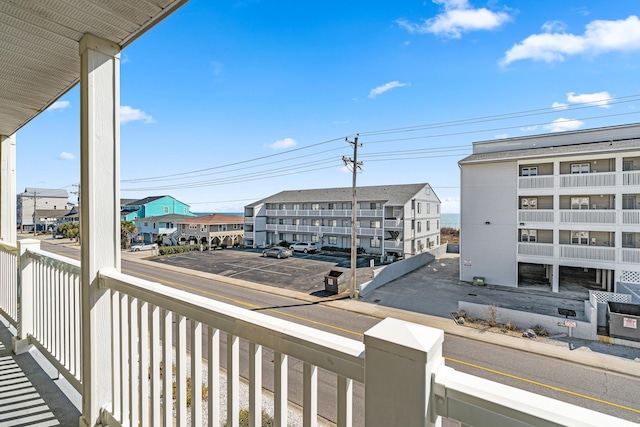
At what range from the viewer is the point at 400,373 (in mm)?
518

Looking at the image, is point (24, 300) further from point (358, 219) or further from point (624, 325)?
point (358, 219)

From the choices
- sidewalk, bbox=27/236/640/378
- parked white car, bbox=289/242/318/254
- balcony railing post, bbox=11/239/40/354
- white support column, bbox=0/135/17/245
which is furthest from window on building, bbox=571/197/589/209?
white support column, bbox=0/135/17/245

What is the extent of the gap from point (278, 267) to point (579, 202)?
13.3 meters

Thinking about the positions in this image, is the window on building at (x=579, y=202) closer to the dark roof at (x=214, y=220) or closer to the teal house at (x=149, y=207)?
the dark roof at (x=214, y=220)

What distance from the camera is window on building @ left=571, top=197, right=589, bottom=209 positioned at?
10766mm

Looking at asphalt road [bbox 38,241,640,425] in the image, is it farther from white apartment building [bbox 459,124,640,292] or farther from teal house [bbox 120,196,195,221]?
teal house [bbox 120,196,195,221]

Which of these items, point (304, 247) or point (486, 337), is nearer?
point (486, 337)

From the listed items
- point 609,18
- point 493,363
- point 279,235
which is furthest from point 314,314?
point 279,235

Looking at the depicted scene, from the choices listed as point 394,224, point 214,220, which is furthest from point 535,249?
point 214,220

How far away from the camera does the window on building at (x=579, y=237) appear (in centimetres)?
1065

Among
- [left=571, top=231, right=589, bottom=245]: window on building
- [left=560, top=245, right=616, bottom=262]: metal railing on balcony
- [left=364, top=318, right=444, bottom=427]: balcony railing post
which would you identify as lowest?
[left=560, top=245, right=616, bottom=262]: metal railing on balcony

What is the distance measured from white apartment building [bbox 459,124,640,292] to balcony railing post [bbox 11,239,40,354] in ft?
43.4

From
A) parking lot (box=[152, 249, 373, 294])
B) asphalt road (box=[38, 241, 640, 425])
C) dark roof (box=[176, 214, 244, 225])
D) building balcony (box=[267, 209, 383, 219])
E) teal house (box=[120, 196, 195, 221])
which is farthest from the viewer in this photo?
teal house (box=[120, 196, 195, 221])

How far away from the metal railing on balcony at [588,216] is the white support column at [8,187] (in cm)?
1509
